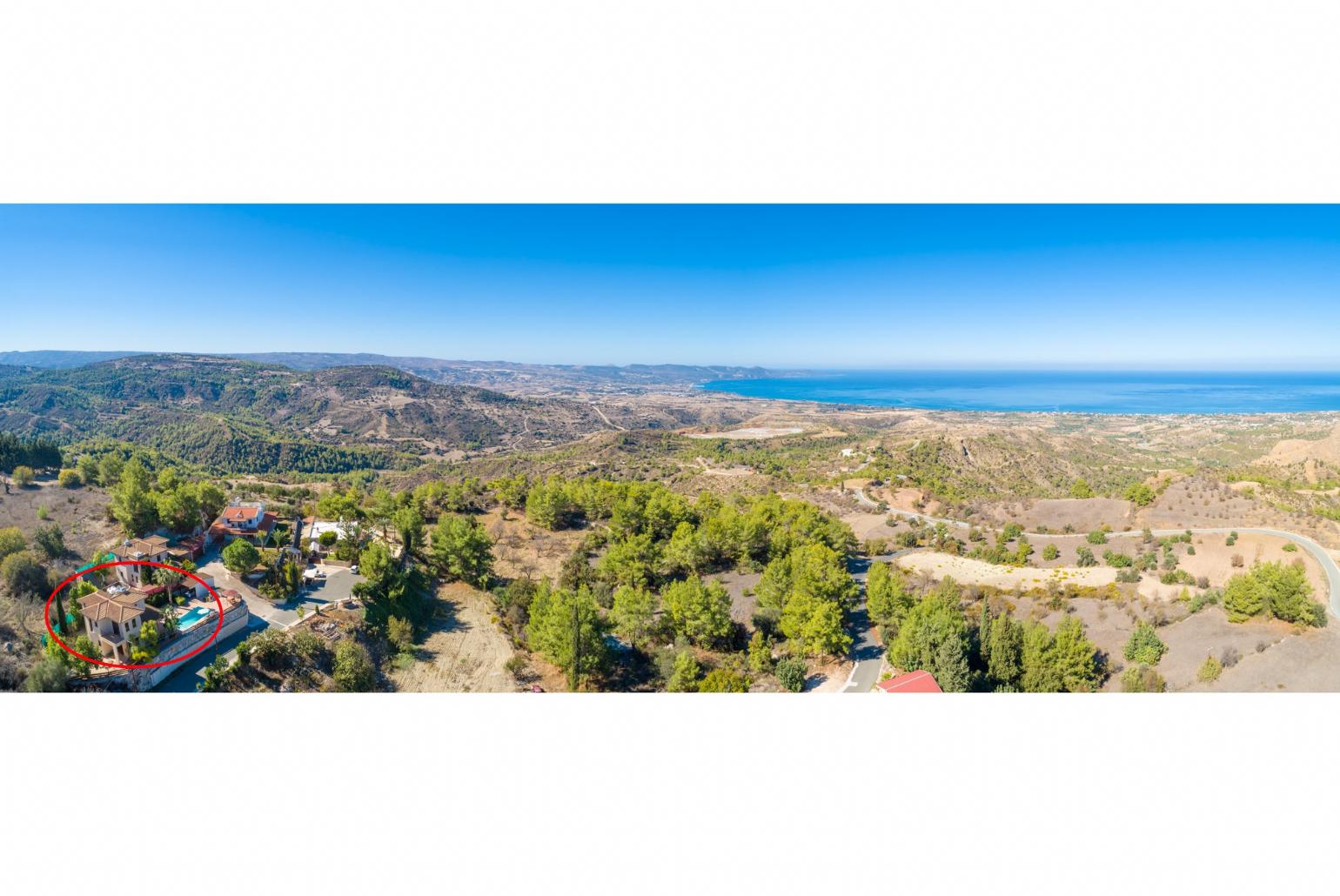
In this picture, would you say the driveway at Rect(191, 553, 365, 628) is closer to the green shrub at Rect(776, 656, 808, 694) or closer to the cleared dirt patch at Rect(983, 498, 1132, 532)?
the green shrub at Rect(776, 656, 808, 694)

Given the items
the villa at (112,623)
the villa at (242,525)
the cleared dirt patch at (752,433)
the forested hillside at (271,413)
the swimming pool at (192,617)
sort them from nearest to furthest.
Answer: the villa at (112,623) < the swimming pool at (192,617) < the villa at (242,525) < the forested hillside at (271,413) < the cleared dirt patch at (752,433)

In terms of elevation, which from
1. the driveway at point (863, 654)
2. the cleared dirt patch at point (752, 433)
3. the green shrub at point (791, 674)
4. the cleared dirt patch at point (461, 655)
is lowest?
the driveway at point (863, 654)

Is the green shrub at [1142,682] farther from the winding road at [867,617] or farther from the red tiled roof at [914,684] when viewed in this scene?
the red tiled roof at [914,684]

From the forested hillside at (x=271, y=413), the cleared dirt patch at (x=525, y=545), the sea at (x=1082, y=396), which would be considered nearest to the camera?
the cleared dirt patch at (x=525, y=545)

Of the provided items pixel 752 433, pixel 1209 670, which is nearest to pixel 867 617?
pixel 1209 670

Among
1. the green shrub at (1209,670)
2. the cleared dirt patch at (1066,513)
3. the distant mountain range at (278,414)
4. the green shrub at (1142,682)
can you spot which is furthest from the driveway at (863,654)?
the distant mountain range at (278,414)

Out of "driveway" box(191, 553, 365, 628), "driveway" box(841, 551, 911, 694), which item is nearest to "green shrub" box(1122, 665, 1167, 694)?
"driveway" box(841, 551, 911, 694)

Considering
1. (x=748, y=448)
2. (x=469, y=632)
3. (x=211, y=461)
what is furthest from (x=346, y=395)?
(x=469, y=632)
